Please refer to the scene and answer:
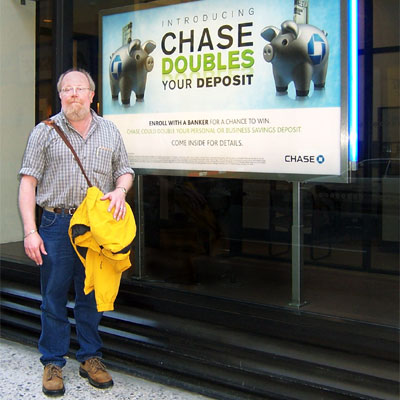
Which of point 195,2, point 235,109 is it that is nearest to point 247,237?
point 235,109

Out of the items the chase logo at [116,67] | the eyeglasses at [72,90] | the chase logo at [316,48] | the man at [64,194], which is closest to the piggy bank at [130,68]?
the chase logo at [116,67]

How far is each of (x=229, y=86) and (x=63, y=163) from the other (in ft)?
4.24

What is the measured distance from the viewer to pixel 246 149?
4.04 metres

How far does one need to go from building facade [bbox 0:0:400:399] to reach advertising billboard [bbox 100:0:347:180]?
0.66 ft

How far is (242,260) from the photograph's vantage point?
5.79 m

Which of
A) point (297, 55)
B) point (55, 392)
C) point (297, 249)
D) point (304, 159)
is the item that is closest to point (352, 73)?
point (297, 55)

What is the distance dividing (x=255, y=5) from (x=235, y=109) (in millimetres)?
691

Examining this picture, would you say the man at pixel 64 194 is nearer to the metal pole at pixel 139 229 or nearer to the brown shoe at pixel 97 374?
the brown shoe at pixel 97 374

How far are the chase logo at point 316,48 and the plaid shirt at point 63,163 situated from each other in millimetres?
1394

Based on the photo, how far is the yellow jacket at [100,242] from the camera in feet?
10.9

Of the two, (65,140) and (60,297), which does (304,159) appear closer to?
(65,140)

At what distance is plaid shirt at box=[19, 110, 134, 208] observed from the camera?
3.54 metres

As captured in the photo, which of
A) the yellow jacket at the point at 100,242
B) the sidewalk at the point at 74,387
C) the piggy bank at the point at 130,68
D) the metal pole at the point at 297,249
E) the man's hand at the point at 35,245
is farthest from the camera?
the piggy bank at the point at 130,68

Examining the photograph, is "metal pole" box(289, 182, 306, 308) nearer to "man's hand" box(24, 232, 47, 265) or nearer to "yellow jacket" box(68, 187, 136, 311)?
"yellow jacket" box(68, 187, 136, 311)
